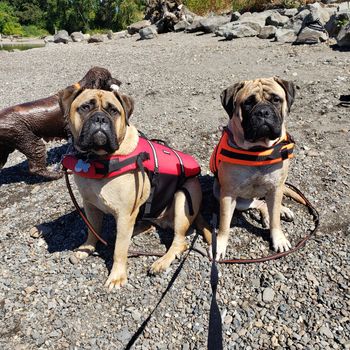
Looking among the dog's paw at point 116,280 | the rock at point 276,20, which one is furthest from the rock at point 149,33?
the dog's paw at point 116,280

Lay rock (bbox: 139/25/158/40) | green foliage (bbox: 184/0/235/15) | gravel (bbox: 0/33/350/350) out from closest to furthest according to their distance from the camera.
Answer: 1. gravel (bbox: 0/33/350/350)
2. rock (bbox: 139/25/158/40)
3. green foliage (bbox: 184/0/235/15)

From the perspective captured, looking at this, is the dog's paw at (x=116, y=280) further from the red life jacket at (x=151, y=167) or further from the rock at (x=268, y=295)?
the rock at (x=268, y=295)

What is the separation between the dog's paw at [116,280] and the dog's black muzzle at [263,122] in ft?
5.46

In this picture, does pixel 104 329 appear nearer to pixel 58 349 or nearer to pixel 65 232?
pixel 58 349

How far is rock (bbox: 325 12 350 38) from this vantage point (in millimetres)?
10500

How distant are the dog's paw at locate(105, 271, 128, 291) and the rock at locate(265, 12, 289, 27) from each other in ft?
41.4

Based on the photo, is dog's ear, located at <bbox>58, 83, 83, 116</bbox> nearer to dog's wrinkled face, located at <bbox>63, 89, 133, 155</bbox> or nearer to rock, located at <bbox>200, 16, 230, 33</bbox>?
dog's wrinkled face, located at <bbox>63, 89, 133, 155</bbox>

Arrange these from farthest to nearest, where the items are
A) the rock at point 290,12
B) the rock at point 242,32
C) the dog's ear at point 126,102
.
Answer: the rock at point 290,12 → the rock at point 242,32 → the dog's ear at point 126,102

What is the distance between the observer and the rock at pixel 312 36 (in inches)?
411

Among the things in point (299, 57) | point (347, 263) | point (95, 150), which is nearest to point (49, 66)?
point (299, 57)

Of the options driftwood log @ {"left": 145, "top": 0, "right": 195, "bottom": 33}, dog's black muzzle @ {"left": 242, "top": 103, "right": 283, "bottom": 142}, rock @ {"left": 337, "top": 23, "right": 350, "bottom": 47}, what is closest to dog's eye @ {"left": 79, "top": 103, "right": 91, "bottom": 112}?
dog's black muzzle @ {"left": 242, "top": 103, "right": 283, "bottom": 142}

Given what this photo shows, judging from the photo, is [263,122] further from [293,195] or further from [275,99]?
[293,195]

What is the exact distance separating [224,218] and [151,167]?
0.83 meters

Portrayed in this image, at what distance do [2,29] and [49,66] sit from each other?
119 feet
